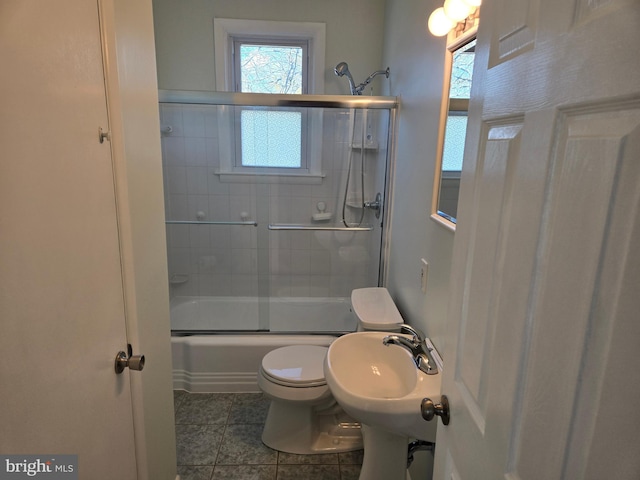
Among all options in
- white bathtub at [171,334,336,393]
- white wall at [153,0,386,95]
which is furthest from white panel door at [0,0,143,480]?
white wall at [153,0,386,95]

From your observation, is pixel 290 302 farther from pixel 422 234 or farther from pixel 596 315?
pixel 596 315

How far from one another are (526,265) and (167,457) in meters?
1.49

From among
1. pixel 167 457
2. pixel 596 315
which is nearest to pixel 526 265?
pixel 596 315

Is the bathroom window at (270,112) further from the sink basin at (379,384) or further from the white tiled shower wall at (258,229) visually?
the sink basin at (379,384)

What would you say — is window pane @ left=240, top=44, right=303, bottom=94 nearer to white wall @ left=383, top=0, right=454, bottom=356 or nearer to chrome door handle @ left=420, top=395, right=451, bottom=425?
white wall @ left=383, top=0, right=454, bottom=356

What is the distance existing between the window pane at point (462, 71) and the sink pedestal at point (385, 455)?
4.12 feet

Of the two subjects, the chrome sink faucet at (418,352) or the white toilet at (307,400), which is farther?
the white toilet at (307,400)

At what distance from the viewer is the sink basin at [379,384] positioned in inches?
44.0

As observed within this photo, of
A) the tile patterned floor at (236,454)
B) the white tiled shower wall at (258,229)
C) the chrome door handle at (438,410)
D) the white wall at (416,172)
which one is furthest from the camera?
the white tiled shower wall at (258,229)

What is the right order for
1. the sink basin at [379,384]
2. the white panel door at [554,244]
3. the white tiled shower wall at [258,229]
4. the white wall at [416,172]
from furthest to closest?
the white tiled shower wall at [258,229], the white wall at [416,172], the sink basin at [379,384], the white panel door at [554,244]

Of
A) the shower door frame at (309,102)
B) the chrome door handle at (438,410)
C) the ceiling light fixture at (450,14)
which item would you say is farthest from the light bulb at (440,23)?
the chrome door handle at (438,410)

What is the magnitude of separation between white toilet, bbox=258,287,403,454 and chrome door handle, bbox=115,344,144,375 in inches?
38.2

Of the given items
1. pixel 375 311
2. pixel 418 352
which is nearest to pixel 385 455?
pixel 418 352

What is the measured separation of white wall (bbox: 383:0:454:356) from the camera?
1.49 m
